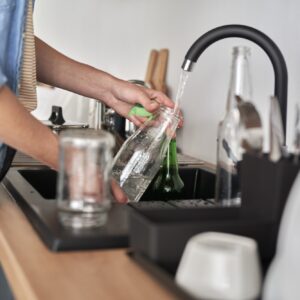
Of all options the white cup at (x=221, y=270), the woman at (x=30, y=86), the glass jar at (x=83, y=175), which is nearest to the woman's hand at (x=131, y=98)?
the woman at (x=30, y=86)

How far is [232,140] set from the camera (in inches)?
32.1

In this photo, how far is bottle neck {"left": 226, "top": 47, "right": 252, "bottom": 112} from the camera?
0.83 m

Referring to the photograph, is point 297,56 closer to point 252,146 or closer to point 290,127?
point 290,127

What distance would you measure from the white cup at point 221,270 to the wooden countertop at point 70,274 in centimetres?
3

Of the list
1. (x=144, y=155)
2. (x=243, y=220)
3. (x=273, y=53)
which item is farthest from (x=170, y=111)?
(x=243, y=220)

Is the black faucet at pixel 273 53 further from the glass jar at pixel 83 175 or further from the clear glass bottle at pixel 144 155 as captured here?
the glass jar at pixel 83 175

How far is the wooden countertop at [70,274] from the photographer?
0.56 metres

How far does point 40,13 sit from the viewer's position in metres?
2.24

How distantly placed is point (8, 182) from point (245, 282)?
2.35 feet

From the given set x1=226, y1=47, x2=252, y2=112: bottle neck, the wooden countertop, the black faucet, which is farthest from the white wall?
the wooden countertop

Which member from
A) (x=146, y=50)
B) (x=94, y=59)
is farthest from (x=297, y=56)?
(x=94, y=59)

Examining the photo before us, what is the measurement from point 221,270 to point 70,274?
0.18m

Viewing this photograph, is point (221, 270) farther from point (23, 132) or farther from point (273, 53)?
point (273, 53)

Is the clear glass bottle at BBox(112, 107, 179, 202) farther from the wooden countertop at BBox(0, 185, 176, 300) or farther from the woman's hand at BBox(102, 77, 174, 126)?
the wooden countertop at BBox(0, 185, 176, 300)
